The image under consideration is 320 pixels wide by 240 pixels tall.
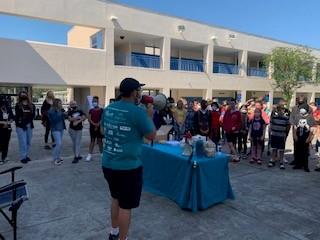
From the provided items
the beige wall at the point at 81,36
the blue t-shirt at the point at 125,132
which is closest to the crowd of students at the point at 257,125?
the blue t-shirt at the point at 125,132

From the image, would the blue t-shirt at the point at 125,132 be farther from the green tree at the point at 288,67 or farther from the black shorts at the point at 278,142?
the green tree at the point at 288,67

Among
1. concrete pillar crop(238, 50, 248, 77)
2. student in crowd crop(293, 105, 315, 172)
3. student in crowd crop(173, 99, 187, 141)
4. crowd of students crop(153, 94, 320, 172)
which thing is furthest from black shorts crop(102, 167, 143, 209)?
concrete pillar crop(238, 50, 248, 77)

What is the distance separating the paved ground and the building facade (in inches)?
392

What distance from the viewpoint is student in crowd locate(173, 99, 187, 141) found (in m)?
7.56

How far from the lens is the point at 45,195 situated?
184 inches

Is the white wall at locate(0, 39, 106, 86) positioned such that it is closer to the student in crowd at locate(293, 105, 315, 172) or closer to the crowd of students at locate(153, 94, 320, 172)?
the crowd of students at locate(153, 94, 320, 172)

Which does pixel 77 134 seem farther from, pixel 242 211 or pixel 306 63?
pixel 306 63

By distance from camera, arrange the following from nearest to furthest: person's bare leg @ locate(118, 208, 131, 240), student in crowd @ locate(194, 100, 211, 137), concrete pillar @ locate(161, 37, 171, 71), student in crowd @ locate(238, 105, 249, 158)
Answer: person's bare leg @ locate(118, 208, 131, 240) → student in crowd @ locate(194, 100, 211, 137) → student in crowd @ locate(238, 105, 249, 158) → concrete pillar @ locate(161, 37, 171, 71)

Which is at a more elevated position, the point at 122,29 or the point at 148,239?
the point at 122,29

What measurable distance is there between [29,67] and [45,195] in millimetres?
11182

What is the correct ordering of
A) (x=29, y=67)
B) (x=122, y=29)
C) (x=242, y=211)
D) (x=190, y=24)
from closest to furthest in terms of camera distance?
(x=242, y=211) → (x=29, y=67) → (x=122, y=29) → (x=190, y=24)

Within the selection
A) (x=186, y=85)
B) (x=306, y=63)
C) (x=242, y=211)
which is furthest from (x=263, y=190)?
(x=306, y=63)

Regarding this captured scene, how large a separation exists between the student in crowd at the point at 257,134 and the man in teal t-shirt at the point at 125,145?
16.4 feet

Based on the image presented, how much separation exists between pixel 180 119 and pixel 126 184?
17.5 feet
